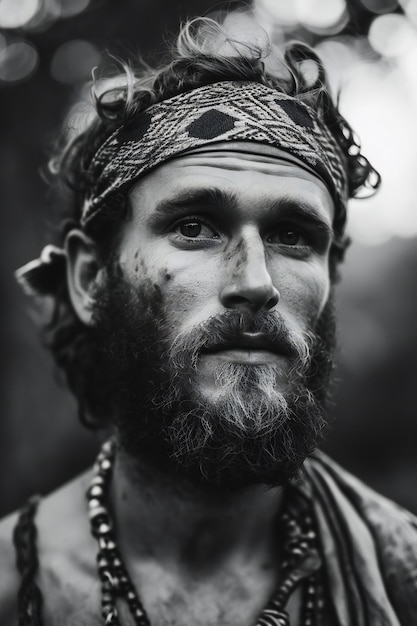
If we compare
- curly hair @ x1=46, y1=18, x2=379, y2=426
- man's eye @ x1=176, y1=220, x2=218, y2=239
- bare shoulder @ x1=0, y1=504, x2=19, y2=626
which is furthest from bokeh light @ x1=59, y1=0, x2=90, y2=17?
bare shoulder @ x1=0, y1=504, x2=19, y2=626

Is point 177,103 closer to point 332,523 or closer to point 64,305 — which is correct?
point 64,305

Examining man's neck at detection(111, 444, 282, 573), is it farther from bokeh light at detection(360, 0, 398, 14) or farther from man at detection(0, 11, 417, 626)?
bokeh light at detection(360, 0, 398, 14)

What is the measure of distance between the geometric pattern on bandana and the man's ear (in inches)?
10.3

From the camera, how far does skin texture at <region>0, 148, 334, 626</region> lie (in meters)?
2.21

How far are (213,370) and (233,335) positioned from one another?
0.44 feet

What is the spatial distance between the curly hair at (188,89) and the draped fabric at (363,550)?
93 cm

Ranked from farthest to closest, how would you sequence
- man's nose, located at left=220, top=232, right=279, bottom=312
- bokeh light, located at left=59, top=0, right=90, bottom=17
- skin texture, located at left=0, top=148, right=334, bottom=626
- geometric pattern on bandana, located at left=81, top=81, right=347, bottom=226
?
bokeh light, located at left=59, top=0, right=90, bottom=17
geometric pattern on bandana, located at left=81, top=81, right=347, bottom=226
skin texture, located at left=0, top=148, right=334, bottom=626
man's nose, located at left=220, top=232, right=279, bottom=312

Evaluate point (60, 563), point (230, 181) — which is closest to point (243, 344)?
point (230, 181)

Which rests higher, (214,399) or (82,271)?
(82,271)

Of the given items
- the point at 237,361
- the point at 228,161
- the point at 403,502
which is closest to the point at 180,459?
the point at 237,361

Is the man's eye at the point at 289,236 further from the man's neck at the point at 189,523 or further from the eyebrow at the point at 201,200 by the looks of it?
the man's neck at the point at 189,523

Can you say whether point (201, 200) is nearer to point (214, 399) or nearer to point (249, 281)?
point (249, 281)

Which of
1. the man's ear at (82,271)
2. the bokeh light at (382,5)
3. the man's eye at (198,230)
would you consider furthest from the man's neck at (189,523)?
the bokeh light at (382,5)

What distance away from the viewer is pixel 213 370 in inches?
84.6
